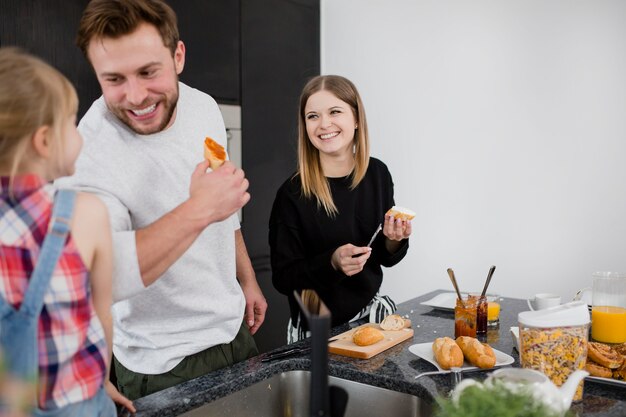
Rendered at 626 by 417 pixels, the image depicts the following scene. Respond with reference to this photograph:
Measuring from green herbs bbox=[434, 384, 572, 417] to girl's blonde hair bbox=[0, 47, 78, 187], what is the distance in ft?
2.16

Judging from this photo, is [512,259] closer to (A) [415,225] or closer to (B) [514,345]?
(A) [415,225]

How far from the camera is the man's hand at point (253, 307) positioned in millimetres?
1794

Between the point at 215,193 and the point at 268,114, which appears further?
the point at 268,114

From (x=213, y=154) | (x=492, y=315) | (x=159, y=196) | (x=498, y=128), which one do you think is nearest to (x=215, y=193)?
(x=213, y=154)

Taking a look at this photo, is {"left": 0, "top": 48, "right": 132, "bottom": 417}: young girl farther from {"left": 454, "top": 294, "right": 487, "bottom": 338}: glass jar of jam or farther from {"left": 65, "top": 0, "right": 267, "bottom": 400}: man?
{"left": 454, "top": 294, "right": 487, "bottom": 338}: glass jar of jam

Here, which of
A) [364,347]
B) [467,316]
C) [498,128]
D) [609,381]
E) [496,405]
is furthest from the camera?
[498,128]

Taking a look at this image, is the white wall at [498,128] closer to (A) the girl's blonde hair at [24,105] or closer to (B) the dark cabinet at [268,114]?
(B) the dark cabinet at [268,114]

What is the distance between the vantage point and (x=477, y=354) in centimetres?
139

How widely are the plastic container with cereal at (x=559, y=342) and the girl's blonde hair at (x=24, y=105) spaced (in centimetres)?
97

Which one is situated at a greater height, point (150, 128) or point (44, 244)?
point (150, 128)

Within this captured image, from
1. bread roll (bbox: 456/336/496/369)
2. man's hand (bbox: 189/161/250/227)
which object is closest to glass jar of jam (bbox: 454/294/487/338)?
bread roll (bbox: 456/336/496/369)

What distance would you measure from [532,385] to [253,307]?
1068mm

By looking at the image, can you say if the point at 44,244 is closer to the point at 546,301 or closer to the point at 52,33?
the point at 546,301

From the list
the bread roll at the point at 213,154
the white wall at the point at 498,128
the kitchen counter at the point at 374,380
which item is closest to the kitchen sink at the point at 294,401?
the kitchen counter at the point at 374,380
